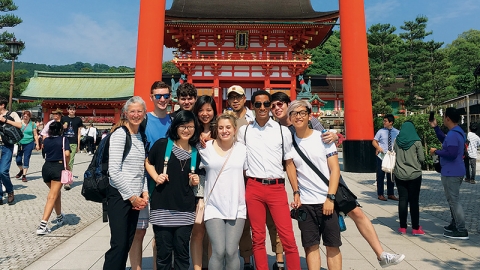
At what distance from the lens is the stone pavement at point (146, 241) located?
11.3ft

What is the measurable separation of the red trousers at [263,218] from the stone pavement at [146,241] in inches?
33.1

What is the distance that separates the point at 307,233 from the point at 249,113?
1365 millimetres

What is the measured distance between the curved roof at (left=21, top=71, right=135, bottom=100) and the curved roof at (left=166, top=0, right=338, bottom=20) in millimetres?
8135

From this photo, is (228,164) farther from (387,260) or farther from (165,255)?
(387,260)

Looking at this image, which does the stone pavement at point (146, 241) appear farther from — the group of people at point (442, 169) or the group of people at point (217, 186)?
the group of people at point (217, 186)

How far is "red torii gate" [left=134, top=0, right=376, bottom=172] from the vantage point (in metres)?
10.5

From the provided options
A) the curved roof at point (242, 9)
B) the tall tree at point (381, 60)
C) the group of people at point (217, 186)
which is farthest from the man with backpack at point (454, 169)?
the tall tree at point (381, 60)

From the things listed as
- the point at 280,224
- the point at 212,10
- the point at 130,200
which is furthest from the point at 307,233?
the point at 212,10

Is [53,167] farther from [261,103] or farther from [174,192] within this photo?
[261,103]

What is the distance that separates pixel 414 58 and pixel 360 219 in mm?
29233

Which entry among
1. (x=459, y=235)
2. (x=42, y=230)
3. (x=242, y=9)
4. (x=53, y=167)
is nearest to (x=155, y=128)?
(x=53, y=167)

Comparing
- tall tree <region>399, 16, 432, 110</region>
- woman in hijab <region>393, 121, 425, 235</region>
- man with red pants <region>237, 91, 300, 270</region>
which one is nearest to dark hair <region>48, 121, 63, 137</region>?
man with red pants <region>237, 91, 300, 270</region>

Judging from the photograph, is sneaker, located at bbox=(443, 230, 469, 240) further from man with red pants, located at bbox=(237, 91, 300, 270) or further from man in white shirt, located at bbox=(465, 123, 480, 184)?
man in white shirt, located at bbox=(465, 123, 480, 184)

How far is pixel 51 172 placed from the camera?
4.48 m
